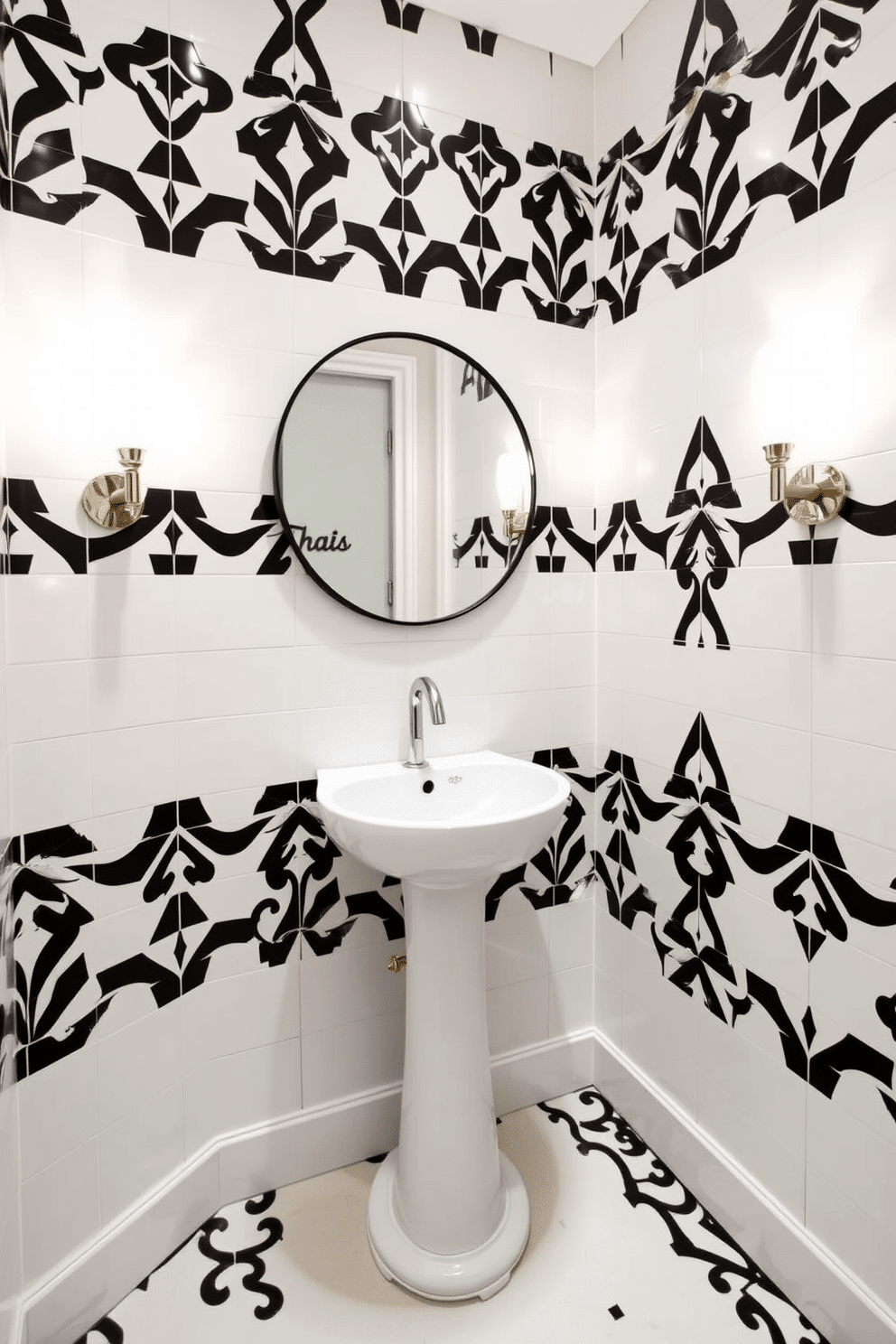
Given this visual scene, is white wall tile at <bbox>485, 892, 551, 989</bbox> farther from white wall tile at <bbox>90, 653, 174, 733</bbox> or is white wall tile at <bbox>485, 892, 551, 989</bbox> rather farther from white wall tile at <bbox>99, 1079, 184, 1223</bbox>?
white wall tile at <bbox>90, 653, 174, 733</bbox>

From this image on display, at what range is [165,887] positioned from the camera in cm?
144

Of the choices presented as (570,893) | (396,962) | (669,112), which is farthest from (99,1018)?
(669,112)

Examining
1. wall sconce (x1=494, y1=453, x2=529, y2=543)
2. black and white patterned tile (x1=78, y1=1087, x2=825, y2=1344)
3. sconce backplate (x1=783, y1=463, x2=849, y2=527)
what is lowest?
black and white patterned tile (x1=78, y1=1087, x2=825, y2=1344)

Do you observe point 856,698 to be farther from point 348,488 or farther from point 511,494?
point 348,488

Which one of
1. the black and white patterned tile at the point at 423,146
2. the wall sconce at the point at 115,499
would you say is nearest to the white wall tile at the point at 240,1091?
the wall sconce at the point at 115,499

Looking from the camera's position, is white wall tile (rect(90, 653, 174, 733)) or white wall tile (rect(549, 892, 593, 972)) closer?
white wall tile (rect(90, 653, 174, 733))

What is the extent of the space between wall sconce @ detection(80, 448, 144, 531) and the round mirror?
0.29 metres

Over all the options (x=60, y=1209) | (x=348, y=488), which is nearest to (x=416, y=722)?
(x=348, y=488)

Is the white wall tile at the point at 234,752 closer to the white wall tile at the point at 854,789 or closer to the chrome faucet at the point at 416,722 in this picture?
the chrome faucet at the point at 416,722

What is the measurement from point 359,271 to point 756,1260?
2.15m

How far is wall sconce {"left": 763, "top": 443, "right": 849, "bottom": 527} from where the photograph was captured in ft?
3.82

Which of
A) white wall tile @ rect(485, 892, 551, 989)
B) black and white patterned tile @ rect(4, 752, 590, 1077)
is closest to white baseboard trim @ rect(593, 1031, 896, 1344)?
white wall tile @ rect(485, 892, 551, 989)

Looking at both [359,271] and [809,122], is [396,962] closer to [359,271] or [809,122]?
[359,271]

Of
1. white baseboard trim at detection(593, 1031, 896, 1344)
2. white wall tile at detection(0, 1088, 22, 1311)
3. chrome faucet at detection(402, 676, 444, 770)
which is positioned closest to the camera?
white wall tile at detection(0, 1088, 22, 1311)
